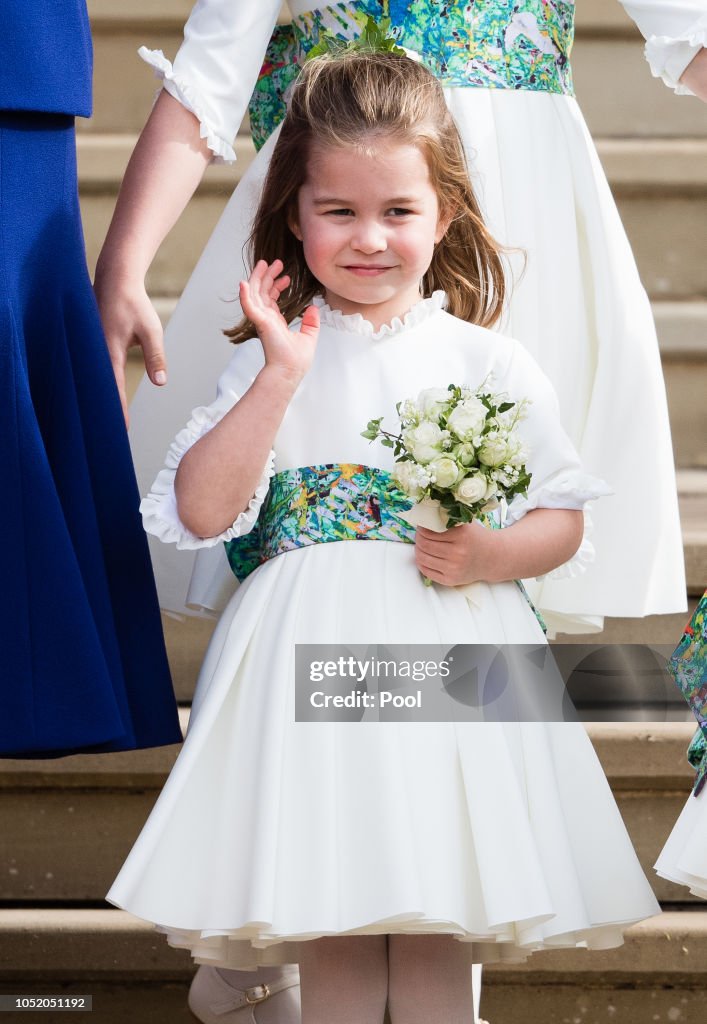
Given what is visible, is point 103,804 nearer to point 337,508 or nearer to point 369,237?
point 337,508

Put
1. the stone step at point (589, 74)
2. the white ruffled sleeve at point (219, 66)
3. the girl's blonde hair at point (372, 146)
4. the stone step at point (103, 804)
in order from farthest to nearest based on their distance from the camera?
the stone step at point (589, 74) < the stone step at point (103, 804) < the white ruffled sleeve at point (219, 66) < the girl's blonde hair at point (372, 146)

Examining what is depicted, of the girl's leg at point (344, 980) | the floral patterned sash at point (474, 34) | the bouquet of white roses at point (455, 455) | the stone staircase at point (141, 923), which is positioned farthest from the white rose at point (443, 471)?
the stone staircase at point (141, 923)

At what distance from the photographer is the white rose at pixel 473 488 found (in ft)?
5.57

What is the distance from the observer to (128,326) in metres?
2.08

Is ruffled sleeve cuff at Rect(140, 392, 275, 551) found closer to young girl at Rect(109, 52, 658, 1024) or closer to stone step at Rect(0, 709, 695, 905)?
young girl at Rect(109, 52, 658, 1024)

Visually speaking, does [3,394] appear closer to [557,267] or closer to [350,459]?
[350,459]

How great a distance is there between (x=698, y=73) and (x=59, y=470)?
43.5 inches

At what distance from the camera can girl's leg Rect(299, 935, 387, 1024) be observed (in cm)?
173

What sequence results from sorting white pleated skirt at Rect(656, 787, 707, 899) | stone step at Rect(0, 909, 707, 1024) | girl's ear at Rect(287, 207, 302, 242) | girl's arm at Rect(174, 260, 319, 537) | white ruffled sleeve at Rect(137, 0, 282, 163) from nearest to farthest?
white pleated skirt at Rect(656, 787, 707, 899)
girl's arm at Rect(174, 260, 319, 537)
girl's ear at Rect(287, 207, 302, 242)
white ruffled sleeve at Rect(137, 0, 282, 163)
stone step at Rect(0, 909, 707, 1024)

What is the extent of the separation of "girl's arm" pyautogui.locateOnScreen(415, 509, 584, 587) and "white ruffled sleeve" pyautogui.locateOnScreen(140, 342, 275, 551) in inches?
8.7

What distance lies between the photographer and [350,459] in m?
1.90

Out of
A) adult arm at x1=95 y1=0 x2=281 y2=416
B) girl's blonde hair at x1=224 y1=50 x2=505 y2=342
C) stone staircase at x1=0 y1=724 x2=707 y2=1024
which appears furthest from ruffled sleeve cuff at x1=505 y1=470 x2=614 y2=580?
stone staircase at x1=0 y1=724 x2=707 y2=1024

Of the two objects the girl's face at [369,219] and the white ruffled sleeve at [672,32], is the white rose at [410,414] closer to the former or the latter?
the girl's face at [369,219]

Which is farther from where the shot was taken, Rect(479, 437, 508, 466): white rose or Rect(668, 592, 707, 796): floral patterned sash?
Rect(668, 592, 707, 796): floral patterned sash
